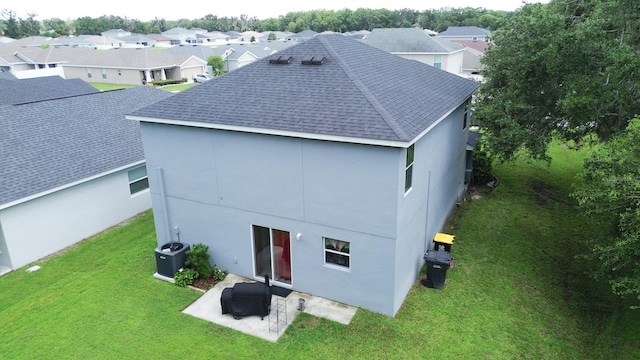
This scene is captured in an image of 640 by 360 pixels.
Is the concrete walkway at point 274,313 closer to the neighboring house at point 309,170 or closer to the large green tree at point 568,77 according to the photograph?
the neighboring house at point 309,170

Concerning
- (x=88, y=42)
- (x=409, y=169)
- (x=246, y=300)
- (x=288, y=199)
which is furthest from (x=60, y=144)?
(x=88, y=42)

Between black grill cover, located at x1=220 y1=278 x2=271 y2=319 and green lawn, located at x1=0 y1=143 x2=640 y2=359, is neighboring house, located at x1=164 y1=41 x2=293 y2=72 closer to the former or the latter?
green lawn, located at x1=0 y1=143 x2=640 y2=359

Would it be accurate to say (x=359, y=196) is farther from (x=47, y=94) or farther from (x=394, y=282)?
(x=47, y=94)

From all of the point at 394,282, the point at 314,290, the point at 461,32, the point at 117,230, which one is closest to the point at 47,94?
the point at 117,230

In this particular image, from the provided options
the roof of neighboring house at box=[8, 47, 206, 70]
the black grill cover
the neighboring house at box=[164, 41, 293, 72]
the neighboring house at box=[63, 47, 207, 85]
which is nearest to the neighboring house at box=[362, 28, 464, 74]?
the neighboring house at box=[164, 41, 293, 72]

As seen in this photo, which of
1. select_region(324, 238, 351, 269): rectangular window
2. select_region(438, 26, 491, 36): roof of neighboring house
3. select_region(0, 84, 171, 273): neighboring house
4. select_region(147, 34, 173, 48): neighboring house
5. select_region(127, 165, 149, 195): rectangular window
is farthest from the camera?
select_region(147, 34, 173, 48): neighboring house
